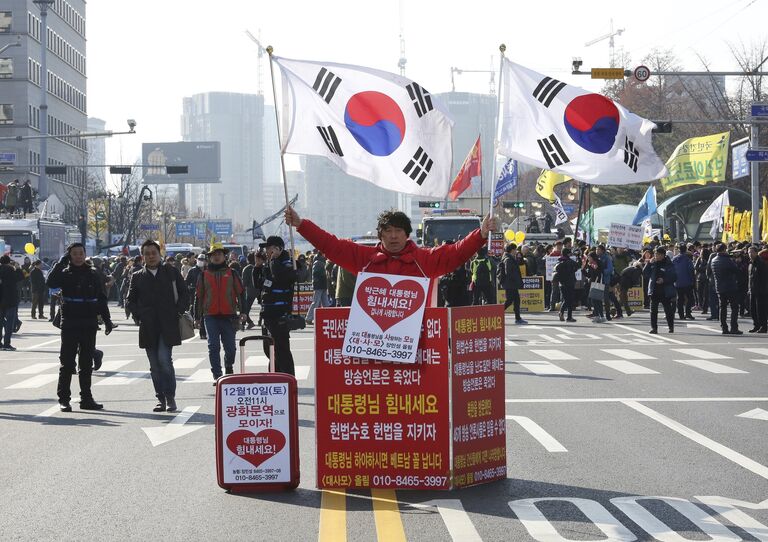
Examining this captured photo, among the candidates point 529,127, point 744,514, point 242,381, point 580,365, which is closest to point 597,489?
point 744,514

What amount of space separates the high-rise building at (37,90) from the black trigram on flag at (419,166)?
81423mm

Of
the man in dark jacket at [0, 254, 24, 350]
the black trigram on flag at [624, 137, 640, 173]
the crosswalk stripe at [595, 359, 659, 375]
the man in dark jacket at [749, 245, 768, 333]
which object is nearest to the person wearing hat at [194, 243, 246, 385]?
the crosswalk stripe at [595, 359, 659, 375]

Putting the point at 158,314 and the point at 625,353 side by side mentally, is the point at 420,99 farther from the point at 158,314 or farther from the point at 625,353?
the point at 625,353

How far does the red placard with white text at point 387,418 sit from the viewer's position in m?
8.55

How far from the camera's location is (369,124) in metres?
10.3

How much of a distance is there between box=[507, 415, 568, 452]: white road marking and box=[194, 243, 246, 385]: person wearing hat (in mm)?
4334

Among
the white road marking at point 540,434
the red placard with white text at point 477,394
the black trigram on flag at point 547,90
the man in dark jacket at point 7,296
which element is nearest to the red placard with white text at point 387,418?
the red placard with white text at point 477,394

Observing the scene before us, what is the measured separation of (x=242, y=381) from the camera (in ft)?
28.9

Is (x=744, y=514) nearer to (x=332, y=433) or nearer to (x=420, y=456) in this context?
(x=420, y=456)

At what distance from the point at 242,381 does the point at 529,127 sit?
334 centimetres

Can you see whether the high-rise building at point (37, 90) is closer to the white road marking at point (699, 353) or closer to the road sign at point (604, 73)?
the road sign at point (604, 73)

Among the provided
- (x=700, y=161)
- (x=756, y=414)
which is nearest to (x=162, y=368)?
(x=756, y=414)

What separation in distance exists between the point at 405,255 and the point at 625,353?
44.7 feet

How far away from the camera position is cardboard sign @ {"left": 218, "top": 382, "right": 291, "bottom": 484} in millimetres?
8703
